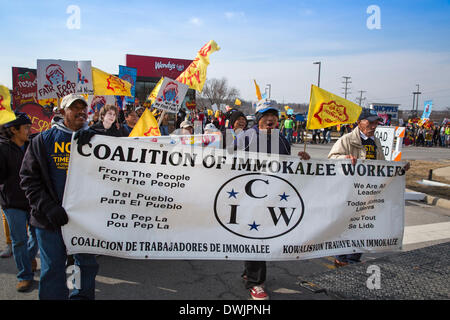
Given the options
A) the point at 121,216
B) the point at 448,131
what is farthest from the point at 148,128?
the point at 448,131


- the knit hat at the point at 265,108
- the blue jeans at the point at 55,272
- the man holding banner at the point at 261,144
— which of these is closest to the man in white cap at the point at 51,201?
the blue jeans at the point at 55,272

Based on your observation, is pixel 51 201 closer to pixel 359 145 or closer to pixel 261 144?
pixel 261 144

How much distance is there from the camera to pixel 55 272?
2.74m

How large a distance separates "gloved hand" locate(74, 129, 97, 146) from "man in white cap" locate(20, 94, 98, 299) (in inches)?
3.2

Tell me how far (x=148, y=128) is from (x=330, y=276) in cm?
389

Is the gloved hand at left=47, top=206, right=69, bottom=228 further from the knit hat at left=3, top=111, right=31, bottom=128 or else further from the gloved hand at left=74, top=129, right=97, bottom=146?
the knit hat at left=3, top=111, right=31, bottom=128

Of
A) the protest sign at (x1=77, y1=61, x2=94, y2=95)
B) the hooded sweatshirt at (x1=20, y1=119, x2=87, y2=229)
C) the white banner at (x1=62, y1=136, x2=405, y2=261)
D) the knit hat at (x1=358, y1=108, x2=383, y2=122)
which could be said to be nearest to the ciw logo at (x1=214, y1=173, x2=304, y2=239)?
the white banner at (x1=62, y1=136, x2=405, y2=261)

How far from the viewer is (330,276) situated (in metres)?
3.84

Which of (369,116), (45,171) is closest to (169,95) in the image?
(369,116)

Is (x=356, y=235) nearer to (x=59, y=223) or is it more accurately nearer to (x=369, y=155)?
(x=369, y=155)

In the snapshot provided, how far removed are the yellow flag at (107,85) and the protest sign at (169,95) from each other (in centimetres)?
87

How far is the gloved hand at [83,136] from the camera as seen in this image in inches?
114

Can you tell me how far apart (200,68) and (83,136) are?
4.43 metres

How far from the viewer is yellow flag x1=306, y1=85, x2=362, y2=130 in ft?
12.3
